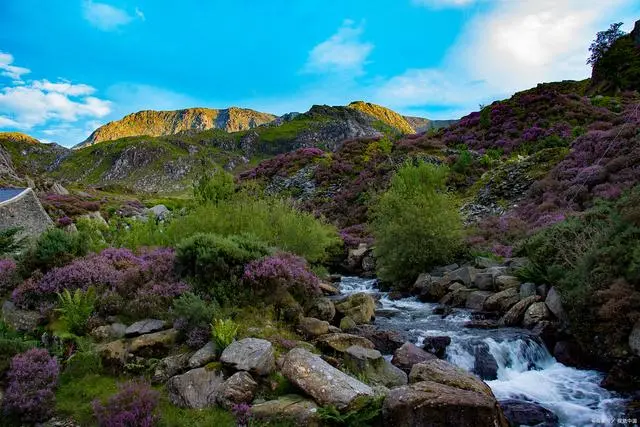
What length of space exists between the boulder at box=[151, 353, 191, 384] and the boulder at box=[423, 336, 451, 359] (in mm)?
6057

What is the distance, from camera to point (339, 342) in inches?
374

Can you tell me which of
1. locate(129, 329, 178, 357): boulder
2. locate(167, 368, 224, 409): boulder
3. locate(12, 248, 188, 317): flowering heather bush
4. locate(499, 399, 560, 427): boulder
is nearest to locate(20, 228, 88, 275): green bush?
locate(12, 248, 188, 317): flowering heather bush

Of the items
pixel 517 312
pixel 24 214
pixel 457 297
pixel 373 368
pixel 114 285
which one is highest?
pixel 24 214

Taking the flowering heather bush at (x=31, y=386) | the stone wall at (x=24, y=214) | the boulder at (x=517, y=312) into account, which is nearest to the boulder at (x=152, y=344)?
the flowering heather bush at (x=31, y=386)

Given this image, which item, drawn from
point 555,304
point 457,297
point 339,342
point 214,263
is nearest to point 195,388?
point 339,342

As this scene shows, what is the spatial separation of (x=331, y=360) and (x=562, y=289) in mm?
7117

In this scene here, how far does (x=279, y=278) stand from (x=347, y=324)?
99.9 inches

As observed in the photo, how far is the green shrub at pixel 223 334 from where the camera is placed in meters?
8.15

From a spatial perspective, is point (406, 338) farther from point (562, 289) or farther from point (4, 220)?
point (4, 220)

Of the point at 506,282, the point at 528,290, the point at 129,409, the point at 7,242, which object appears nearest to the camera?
the point at 129,409

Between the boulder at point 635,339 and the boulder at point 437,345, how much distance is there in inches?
153

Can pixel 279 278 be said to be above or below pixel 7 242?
below

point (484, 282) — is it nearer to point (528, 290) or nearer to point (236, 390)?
point (528, 290)

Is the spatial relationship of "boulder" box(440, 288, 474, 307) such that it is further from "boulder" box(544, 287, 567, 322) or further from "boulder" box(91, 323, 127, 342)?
"boulder" box(91, 323, 127, 342)
